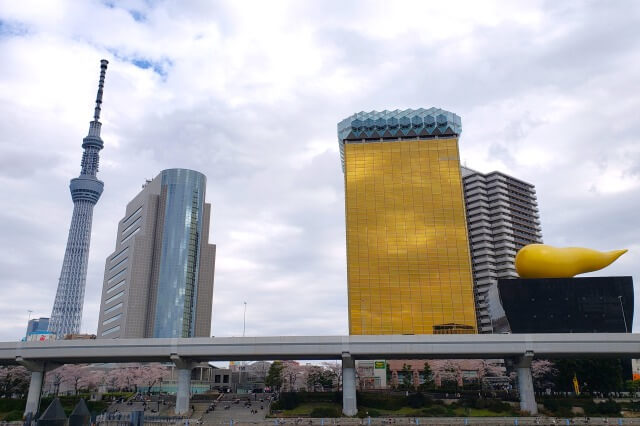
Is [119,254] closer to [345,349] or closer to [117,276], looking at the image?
[117,276]

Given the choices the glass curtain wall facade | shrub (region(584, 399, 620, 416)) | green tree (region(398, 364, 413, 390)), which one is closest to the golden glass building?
green tree (region(398, 364, 413, 390))

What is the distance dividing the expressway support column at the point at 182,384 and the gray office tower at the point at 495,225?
10740 cm

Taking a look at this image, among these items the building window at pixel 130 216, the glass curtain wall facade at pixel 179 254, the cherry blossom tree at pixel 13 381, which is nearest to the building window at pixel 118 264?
the building window at pixel 130 216

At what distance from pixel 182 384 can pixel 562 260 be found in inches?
2166

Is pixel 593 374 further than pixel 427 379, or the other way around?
pixel 427 379

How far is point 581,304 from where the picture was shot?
2950 inches

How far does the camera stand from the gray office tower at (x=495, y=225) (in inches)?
6063

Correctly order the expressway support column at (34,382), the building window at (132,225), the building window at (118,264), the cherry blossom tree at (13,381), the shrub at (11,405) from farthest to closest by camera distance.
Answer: the building window at (132,225), the building window at (118,264), the cherry blossom tree at (13,381), the shrub at (11,405), the expressway support column at (34,382)

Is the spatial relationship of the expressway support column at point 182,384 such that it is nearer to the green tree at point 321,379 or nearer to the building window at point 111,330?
the green tree at point 321,379

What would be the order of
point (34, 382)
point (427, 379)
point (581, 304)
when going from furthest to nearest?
point (427, 379) < point (581, 304) < point (34, 382)

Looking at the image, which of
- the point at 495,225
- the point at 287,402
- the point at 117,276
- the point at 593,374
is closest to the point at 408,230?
the point at 495,225

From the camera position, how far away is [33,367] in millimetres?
62906

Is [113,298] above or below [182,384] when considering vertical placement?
above

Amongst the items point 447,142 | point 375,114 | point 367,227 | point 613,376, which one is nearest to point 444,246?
point 367,227
